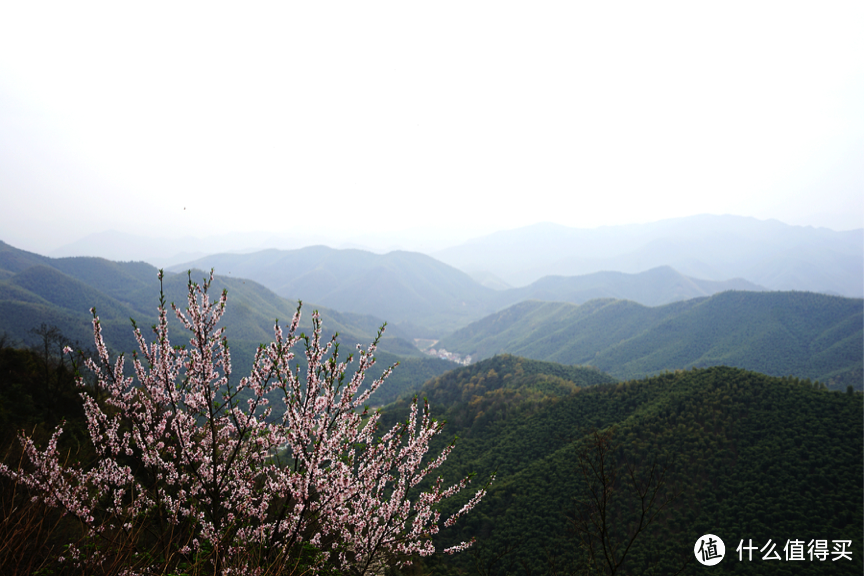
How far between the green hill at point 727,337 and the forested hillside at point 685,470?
70.2 metres

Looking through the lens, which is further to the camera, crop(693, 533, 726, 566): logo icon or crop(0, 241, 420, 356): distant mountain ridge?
crop(0, 241, 420, 356): distant mountain ridge

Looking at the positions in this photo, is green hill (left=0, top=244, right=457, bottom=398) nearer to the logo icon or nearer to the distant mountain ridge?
the distant mountain ridge

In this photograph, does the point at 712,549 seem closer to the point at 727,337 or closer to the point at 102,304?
the point at 727,337

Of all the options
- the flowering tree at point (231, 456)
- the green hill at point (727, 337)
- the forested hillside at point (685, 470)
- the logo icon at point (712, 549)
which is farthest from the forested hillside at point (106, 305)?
the green hill at point (727, 337)

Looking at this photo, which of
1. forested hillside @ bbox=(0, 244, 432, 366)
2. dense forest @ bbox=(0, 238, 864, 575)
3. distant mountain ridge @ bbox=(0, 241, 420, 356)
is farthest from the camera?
distant mountain ridge @ bbox=(0, 241, 420, 356)

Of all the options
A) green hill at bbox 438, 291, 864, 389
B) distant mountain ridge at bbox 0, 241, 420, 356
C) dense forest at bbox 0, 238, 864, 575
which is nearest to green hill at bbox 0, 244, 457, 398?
distant mountain ridge at bbox 0, 241, 420, 356

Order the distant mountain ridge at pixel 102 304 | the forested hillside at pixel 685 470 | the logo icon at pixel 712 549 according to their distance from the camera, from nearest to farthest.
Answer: the logo icon at pixel 712 549, the forested hillside at pixel 685 470, the distant mountain ridge at pixel 102 304

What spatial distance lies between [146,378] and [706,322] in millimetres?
173950

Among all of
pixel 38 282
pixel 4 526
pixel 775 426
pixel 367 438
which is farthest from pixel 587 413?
pixel 38 282

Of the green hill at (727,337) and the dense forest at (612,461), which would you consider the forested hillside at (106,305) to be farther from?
the green hill at (727,337)

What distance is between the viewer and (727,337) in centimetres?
12825

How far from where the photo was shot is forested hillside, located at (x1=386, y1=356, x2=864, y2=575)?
26.8m

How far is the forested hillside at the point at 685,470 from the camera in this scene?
26766mm

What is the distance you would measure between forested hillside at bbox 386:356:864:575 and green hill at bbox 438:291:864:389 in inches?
2765
